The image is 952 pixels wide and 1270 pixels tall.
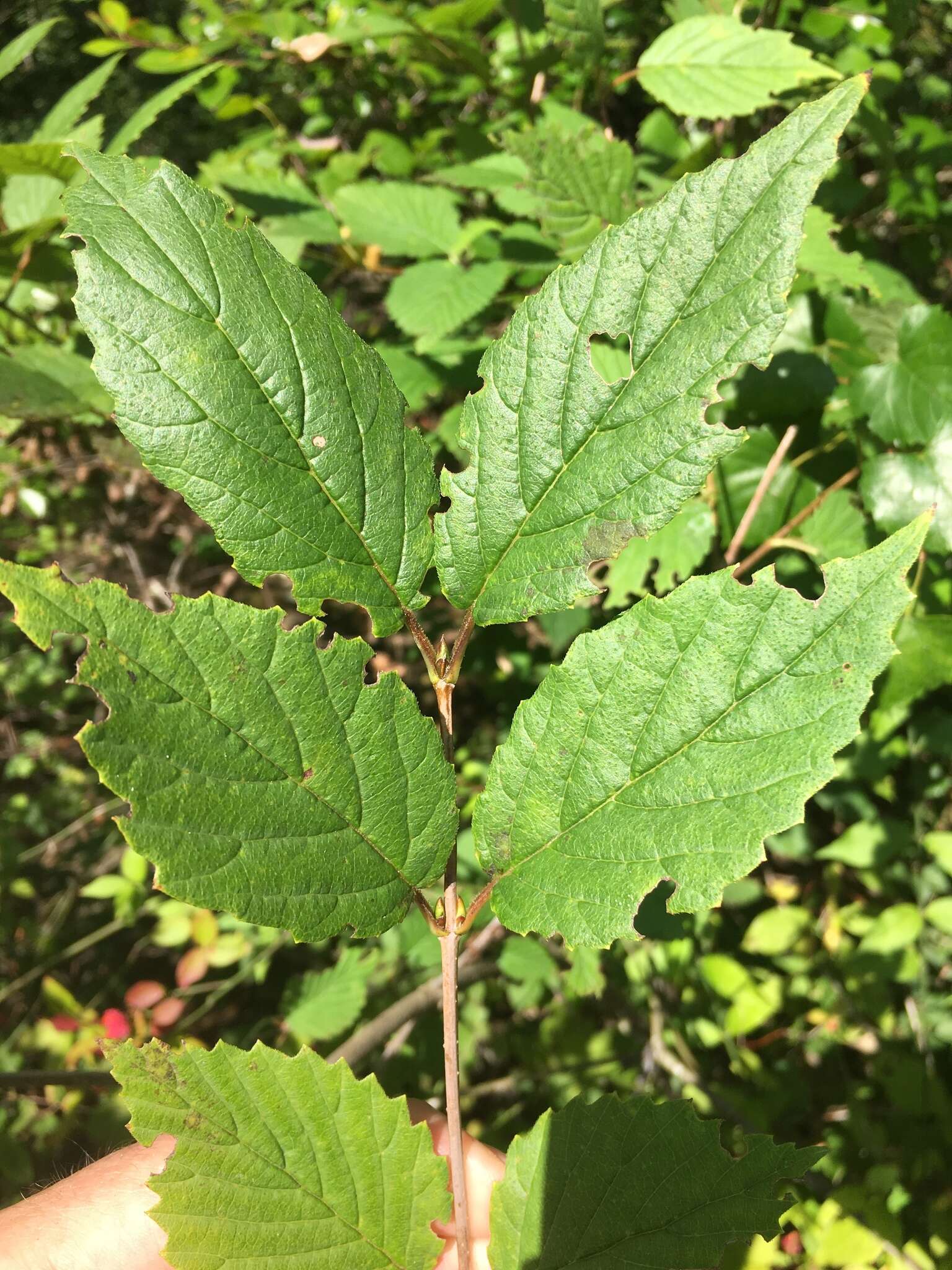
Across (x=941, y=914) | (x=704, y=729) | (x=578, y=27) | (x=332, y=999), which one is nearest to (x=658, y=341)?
(x=704, y=729)

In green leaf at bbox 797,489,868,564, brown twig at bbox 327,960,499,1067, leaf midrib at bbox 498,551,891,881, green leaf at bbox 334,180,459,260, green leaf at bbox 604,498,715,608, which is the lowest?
brown twig at bbox 327,960,499,1067

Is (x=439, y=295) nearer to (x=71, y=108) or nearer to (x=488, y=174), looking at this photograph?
(x=488, y=174)

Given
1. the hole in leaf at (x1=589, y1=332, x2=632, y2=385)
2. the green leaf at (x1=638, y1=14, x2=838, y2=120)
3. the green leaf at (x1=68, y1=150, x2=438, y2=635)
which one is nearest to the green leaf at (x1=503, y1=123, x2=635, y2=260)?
the hole in leaf at (x1=589, y1=332, x2=632, y2=385)

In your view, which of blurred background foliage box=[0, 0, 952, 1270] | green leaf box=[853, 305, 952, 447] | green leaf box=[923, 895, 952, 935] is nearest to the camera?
green leaf box=[853, 305, 952, 447]

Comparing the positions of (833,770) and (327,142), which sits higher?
(327,142)

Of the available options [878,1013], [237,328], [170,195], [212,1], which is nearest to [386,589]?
[237,328]

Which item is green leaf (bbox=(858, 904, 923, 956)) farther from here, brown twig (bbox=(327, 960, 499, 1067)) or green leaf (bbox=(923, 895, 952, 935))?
brown twig (bbox=(327, 960, 499, 1067))

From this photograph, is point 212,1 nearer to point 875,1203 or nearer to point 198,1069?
point 198,1069
